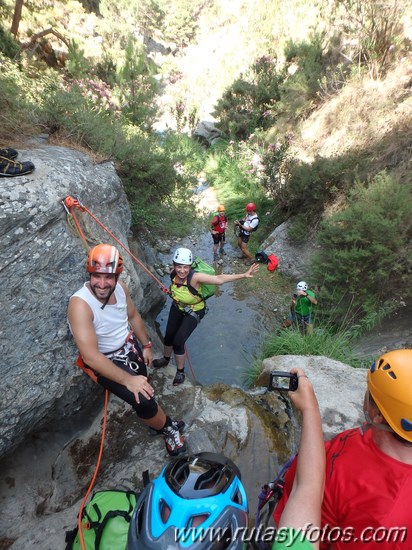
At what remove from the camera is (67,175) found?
3.57 metres

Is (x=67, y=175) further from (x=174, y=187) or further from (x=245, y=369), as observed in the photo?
(x=245, y=369)

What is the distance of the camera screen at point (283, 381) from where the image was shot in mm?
1587

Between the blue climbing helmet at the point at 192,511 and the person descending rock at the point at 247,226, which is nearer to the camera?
the blue climbing helmet at the point at 192,511

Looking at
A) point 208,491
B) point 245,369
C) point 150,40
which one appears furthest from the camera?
point 150,40

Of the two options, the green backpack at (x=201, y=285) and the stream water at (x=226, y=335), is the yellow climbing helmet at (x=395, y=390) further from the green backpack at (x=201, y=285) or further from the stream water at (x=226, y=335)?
the stream water at (x=226, y=335)

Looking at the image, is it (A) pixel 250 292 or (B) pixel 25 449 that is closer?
(B) pixel 25 449

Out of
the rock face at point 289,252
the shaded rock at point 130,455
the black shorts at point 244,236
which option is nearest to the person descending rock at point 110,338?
the shaded rock at point 130,455

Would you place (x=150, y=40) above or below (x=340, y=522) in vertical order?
above

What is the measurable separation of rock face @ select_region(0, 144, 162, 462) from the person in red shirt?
2506mm

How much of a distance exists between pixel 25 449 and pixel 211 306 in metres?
4.67

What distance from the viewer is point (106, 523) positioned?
71.9 inches

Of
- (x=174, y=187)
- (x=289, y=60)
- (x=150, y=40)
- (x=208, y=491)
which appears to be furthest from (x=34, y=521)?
(x=150, y=40)

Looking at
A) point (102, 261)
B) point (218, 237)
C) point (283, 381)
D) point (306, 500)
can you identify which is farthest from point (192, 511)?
point (218, 237)

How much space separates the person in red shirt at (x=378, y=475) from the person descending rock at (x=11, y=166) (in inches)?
130
